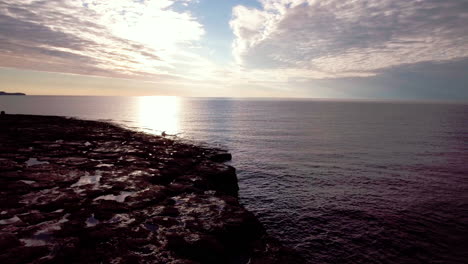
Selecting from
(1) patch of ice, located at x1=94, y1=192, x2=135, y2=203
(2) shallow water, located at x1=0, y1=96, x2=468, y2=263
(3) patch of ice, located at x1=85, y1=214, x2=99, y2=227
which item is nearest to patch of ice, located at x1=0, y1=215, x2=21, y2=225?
(3) patch of ice, located at x1=85, y1=214, x2=99, y2=227

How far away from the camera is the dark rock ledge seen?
16875 mm

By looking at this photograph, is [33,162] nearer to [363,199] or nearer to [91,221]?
[91,221]

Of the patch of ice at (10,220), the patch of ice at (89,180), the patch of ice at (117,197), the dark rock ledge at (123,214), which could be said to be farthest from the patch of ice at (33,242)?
the patch of ice at (89,180)

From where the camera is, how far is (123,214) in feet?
72.5

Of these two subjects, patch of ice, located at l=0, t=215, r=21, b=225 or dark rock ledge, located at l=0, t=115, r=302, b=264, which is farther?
patch of ice, located at l=0, t=215, r=21, b=225

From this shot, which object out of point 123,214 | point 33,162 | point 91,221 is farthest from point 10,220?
point 33,162

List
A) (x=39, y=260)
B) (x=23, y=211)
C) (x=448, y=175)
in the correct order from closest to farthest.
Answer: (x=39, y=260)
(x=23, y=211)
(x=448, y=175)

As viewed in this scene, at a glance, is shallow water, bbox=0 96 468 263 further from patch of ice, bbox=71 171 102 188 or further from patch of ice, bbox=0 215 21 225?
patch of ice, bbox=0 215 21 225

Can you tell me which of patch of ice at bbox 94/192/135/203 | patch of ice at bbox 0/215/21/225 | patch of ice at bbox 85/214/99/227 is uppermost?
patch of ice at bbox 0/215/21/225

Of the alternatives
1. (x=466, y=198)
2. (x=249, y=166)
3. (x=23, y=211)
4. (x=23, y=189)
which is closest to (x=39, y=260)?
(x=23, y=211)

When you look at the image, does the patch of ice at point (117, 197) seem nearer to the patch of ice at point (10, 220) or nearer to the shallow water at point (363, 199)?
the patch of ice at point (10, 220)

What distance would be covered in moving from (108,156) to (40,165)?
9.36m

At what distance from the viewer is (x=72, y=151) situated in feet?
147

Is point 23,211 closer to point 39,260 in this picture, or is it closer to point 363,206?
point 39,260
